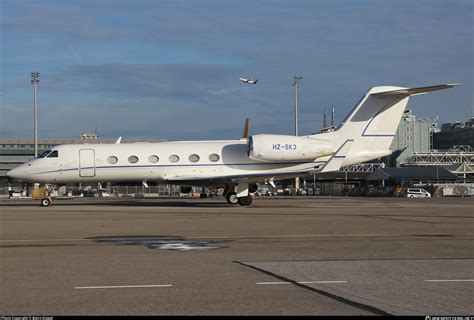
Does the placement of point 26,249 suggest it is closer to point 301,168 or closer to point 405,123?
point 301,168

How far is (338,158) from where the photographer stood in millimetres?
34875

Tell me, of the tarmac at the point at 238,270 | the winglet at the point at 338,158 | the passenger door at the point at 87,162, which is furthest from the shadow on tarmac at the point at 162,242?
the winglet at the point at 338,158

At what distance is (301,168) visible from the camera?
34938 mm

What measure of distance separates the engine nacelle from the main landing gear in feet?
6.37

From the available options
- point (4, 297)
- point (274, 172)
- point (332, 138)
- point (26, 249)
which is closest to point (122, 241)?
point (26, 249)

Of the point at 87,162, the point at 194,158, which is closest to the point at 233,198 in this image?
the point at 194,158

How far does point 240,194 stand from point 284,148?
3.77 meters

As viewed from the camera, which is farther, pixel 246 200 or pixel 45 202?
pixel 246 200

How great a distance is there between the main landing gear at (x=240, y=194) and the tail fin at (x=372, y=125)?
18.7 ft

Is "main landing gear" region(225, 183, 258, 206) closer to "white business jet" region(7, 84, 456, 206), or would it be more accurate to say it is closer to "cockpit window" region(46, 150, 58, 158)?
"white business jet" region(7, 84, 456, 206)

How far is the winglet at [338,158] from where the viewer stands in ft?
114

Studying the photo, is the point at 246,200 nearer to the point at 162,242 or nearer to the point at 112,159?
the point at 112,159

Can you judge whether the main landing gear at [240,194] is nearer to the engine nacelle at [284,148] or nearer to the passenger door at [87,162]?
the engine nacelle at [284,148]

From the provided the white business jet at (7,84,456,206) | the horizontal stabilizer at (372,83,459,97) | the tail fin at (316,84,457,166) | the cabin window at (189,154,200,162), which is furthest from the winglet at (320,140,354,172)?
the cabin window at (189,154,200,162)
